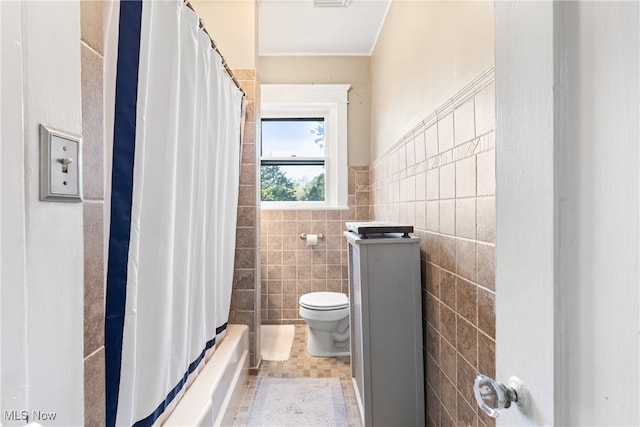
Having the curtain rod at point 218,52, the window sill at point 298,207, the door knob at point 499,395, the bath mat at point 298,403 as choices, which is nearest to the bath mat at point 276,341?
the bath mat at point 298,403

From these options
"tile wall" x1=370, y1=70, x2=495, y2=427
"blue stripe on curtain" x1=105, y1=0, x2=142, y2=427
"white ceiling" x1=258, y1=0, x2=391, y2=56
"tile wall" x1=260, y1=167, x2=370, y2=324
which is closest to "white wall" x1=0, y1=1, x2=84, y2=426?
"blue stripe on curtain" x1=105, y1=0, x2=142, y2=427

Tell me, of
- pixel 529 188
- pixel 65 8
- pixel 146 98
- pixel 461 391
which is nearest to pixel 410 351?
pixel 461 391

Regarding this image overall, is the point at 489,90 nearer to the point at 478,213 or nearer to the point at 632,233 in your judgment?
the point at 478,213

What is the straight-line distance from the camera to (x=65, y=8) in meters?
0.49

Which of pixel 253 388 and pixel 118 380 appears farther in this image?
pixel 253 388

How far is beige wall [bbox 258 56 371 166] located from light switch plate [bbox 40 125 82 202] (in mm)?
2772

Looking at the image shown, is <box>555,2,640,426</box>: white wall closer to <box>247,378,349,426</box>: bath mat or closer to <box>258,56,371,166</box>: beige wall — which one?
<box>247,378,349,426</box>: bath mat

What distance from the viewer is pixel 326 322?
8.05 ft

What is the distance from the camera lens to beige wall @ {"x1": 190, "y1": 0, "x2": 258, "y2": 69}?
7.23 feet

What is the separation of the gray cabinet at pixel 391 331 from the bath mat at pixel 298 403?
345mm

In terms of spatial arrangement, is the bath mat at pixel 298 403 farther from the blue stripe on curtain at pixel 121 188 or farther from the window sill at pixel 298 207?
the window sill at pixel 298 207

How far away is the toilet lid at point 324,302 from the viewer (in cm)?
239

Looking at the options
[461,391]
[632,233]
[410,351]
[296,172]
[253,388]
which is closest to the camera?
[632,233]

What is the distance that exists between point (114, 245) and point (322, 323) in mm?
1869
